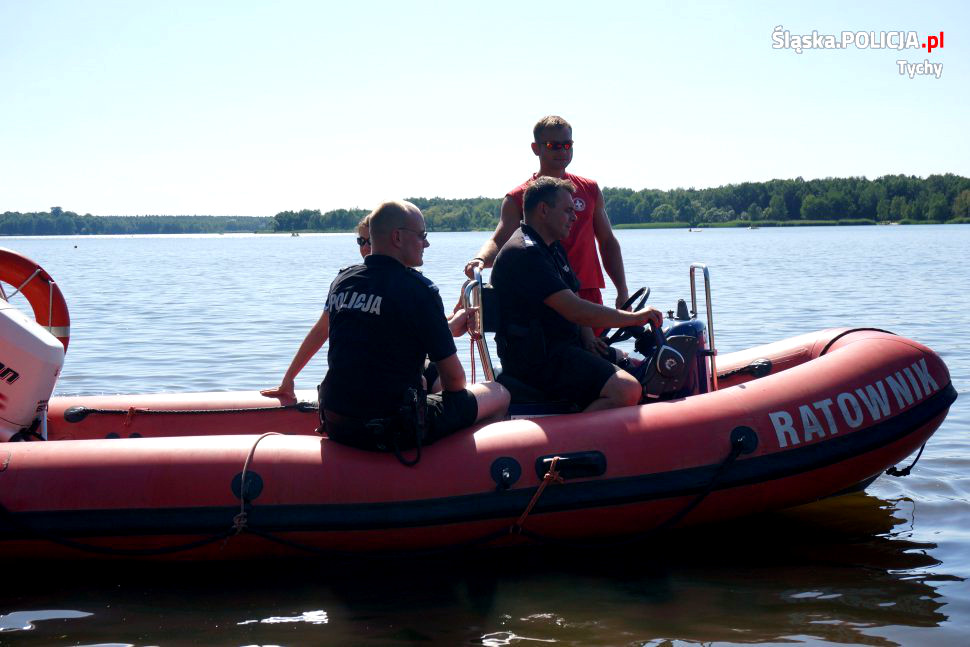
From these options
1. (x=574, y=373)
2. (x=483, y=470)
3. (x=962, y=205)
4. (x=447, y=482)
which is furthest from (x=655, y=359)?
(x=962, y=205)

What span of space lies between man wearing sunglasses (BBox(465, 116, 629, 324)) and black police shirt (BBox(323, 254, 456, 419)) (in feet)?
4.07

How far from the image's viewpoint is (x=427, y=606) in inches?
151

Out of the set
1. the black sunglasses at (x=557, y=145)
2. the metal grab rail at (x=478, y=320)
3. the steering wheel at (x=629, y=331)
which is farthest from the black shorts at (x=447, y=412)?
the black sunglasses at (x=557, y=145)

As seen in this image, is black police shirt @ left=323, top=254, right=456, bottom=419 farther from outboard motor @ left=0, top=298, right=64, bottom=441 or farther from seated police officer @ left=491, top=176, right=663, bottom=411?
outboard motor @ left=0, top=298, right=64, bottom=441

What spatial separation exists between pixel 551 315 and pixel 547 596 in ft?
3.82

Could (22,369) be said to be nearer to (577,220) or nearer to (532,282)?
(532,282)

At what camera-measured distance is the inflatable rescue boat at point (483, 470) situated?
3990mm

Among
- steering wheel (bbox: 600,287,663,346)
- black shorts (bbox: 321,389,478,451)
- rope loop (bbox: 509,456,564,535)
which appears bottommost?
rope loop (bbox: 509,456,564,535)

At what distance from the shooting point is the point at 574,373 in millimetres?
4418

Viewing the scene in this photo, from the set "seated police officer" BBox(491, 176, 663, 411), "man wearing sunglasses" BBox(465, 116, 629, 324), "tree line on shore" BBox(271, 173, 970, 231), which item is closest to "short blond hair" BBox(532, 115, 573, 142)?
"man wearing sunglasses" BBox(465, 116, 629, 324)

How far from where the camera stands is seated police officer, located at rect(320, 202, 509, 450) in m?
3.76

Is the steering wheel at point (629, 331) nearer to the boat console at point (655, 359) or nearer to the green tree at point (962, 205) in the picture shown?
the boat console at point (655, 359)

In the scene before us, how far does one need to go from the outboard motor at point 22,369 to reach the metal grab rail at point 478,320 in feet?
5.86

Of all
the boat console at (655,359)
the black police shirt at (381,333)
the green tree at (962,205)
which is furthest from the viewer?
the green tree at (962,205)
